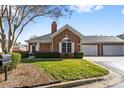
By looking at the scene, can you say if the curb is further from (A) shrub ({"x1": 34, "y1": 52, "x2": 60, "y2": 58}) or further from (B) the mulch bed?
(A) shrub ({"x1": 34, "y1": 52, "x2": 60, "y2": 58})

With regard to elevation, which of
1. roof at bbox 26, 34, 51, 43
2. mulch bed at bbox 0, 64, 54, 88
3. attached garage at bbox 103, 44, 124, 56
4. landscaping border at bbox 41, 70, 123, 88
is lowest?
→ landscaping border at bbox 41, 70, 123, 88

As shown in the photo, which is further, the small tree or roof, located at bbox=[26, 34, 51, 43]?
roof, located at bbox=[26, 34, 51, 43]

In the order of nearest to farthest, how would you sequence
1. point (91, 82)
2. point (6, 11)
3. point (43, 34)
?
point (91, 82) → point (6, 11) → point (43, 34)

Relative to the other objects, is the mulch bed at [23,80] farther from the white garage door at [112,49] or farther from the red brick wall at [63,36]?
the white garage door at [112,49]

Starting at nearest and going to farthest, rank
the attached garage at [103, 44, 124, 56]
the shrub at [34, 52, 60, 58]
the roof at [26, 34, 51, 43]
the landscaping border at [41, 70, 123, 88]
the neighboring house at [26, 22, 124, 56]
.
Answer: the landscaping border at [41, 70, 123, 88], the shrub at [34, 52, 60, 58], the neighboring house at [26, 22, 124, 56], the roof at [26, 34, 51, 43], the attached garage at [103, 44, 124, 56]

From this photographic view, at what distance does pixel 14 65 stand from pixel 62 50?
16.8 metres

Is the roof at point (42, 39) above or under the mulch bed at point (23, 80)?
above

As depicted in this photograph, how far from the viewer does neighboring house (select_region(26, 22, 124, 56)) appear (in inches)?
1105

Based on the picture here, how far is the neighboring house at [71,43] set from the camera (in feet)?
92.1

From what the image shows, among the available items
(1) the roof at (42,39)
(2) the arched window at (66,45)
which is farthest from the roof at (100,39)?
(1) the roof at (42,39)

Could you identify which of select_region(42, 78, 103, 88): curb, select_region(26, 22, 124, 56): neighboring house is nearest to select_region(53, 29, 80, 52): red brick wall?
select_region(26, 22, 124, 56): neighboring house
